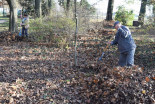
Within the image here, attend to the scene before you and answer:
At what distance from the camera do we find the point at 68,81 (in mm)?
4988

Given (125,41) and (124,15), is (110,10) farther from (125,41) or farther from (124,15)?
(125,41)

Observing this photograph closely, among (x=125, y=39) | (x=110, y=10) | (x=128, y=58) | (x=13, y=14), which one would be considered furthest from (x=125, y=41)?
(x=110, y=10)

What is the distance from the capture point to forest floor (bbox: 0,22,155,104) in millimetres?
3771

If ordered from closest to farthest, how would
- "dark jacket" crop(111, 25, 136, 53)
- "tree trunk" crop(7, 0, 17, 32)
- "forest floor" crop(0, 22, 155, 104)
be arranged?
"forest floor" crop(0, 22, 155, 104) < "dark jacket" crop(111, 25, 136, 53) < "tree trunk" crop(7, 0, 17, 32)

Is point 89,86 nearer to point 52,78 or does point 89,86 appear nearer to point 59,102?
point 59,102

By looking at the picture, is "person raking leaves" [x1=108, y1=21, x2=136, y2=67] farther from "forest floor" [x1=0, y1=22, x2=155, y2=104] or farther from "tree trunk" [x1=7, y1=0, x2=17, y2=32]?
"tree trunk" [x1=7, y1=0, x2=17, y2=32]

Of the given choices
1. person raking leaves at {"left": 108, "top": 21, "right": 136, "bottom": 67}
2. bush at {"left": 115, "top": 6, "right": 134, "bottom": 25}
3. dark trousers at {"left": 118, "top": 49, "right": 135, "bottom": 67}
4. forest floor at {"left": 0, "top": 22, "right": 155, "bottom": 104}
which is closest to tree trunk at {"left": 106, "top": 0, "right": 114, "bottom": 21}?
bush at {"left": 115, "top": 6, "right": 134, "bottom": 25}

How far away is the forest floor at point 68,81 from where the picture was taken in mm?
3771

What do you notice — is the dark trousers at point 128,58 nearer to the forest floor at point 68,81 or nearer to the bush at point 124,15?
the forest floor at point 68,81

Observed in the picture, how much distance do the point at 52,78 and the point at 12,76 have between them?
1210 millimetres

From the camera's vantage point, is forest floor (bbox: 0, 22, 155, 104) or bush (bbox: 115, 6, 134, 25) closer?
forest floor (bbox: 0, 22, 155, 104)

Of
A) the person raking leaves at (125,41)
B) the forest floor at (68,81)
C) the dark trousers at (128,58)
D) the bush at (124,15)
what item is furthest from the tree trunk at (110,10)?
the person raking leaves at (125,41)

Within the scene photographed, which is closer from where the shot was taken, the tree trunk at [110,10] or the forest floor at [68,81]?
the forest floor at [68,81]

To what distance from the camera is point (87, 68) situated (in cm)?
620
